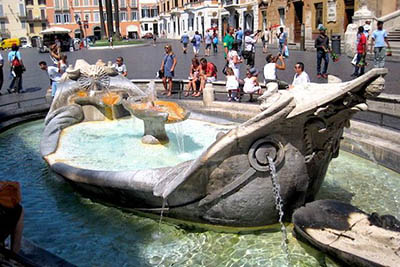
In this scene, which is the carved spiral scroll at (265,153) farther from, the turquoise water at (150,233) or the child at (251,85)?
the child at (251,85)

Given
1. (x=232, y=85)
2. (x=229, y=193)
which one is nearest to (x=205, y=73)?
(x=232, y=85)

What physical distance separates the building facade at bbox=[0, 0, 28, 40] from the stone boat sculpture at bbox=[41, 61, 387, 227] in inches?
2833

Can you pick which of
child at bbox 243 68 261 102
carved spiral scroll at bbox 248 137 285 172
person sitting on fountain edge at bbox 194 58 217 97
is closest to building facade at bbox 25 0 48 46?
person sitting on fountain edge at bbox 194 58 217 97

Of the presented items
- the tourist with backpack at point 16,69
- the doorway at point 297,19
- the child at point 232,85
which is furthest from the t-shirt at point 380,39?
the doorway at point 297,19

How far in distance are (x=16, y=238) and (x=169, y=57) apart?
9105mm

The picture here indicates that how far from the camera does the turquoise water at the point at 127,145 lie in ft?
19.0

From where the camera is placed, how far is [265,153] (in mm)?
3908

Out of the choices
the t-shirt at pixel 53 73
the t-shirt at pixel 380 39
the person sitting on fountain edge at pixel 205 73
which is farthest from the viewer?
the t-shirt at pixel 380 39

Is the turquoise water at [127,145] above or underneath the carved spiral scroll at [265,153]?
underneath

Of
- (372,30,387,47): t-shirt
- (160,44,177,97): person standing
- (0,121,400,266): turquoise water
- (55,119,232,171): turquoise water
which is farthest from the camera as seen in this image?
(372,30,387,47): t-shirt

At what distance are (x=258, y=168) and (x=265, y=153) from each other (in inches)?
5.8

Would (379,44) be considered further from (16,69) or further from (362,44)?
(16,69)

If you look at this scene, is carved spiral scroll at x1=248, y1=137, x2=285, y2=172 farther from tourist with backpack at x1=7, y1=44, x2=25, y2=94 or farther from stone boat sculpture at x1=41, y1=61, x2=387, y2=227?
tourist with backpack at x1=7, y1=44, x2=25, y2=94

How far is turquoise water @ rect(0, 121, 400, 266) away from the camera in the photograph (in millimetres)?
3879
